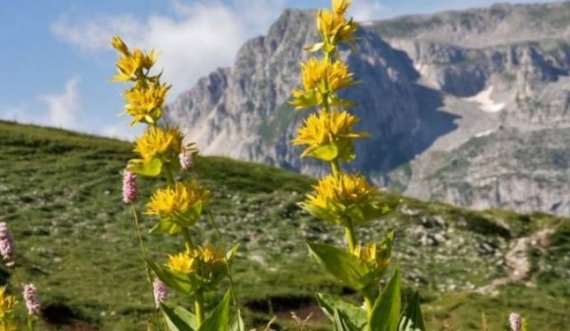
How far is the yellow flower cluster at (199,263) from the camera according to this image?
15.5 ft

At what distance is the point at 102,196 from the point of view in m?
45.3

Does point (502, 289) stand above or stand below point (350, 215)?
below

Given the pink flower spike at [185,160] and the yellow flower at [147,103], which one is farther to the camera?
the pink flower spike at [185,160]

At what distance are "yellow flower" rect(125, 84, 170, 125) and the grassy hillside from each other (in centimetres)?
1836

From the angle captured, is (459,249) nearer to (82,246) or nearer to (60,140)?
(82,246)

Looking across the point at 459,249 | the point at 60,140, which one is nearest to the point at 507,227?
the point at 459,249

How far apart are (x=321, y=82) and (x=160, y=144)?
1.05 metres

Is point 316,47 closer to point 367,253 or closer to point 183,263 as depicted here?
point 367,253

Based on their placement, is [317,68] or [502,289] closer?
[317,68]

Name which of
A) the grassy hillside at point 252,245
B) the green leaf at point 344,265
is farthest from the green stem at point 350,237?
the grassy hillside at point 252,245

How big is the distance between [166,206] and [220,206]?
1620 inches

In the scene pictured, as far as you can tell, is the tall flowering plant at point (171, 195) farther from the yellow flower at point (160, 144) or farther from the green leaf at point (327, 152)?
the green leaf at point (327, 152)

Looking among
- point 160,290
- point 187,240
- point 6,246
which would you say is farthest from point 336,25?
point 6,246

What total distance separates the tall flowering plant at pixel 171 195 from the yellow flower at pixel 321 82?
776 millimetres
